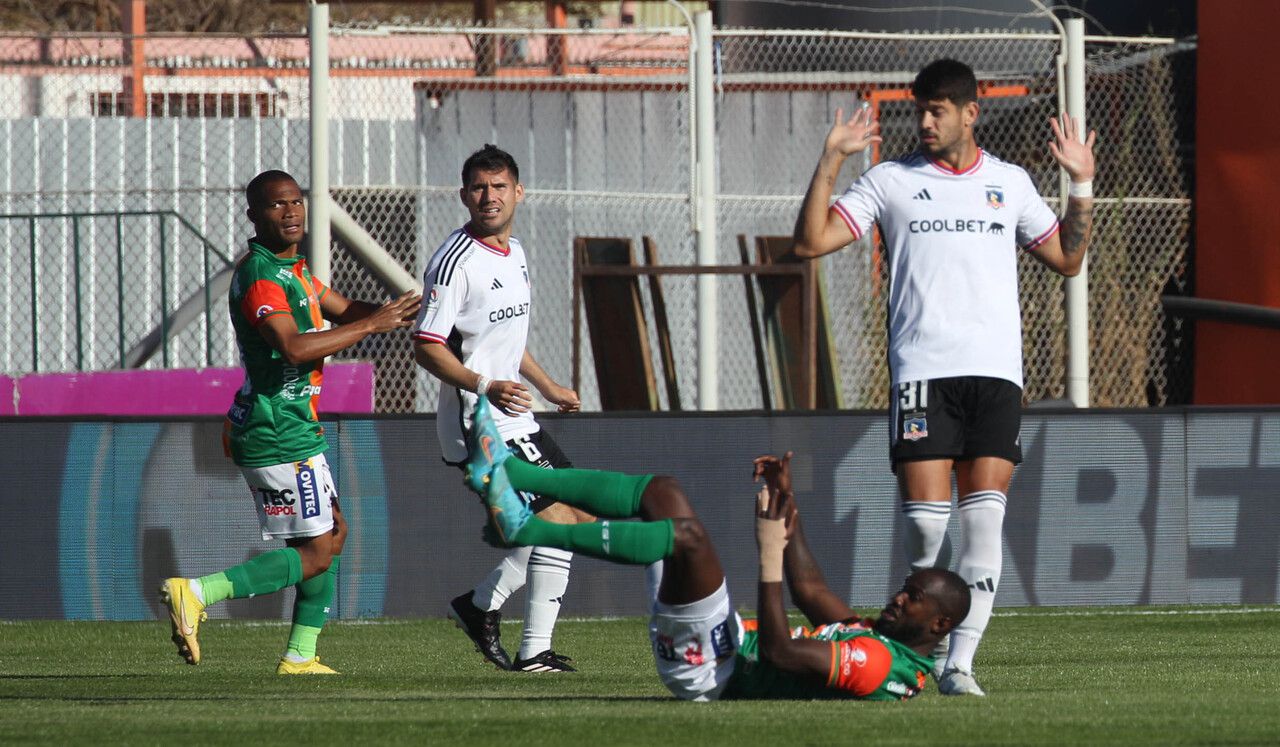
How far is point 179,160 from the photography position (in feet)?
55.3

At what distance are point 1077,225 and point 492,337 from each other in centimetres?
233

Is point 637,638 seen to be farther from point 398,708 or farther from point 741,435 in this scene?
point 398,708

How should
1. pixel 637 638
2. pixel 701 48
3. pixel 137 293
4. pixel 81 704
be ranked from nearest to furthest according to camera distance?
pixel 81 704 → pixel 637 638 → pixel 701 48 → pixel 137 293

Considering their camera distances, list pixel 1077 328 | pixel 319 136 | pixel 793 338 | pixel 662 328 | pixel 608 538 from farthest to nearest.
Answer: pixel 662 328, pixel 793 338, pixel 1077 328, pixel 319 136, pixel 608 538

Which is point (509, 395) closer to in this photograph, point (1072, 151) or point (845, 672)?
point (845, 672)

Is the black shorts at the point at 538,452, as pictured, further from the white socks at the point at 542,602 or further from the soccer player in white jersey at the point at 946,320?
the soccer player in white jersey at the point at 946,320

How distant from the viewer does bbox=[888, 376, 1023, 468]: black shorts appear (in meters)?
6.76

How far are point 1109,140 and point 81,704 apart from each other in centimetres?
1031

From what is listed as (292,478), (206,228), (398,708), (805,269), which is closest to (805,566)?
(398,708)

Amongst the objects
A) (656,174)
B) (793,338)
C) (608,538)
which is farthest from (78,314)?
(608,538)

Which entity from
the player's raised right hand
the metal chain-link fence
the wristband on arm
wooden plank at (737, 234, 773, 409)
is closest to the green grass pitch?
the wristband on arm

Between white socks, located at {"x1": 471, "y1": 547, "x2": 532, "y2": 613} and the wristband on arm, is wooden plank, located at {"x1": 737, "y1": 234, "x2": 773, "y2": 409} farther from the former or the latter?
the wristband on arm

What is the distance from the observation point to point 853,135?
22.5 feet

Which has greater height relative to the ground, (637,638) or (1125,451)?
(1125,451)
